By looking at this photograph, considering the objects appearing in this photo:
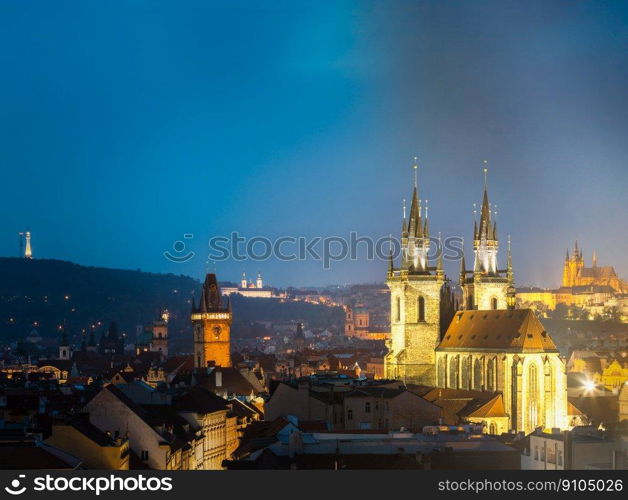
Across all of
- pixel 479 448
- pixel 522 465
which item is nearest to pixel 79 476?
pixel 522 465

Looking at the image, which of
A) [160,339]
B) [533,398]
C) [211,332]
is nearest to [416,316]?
[533,398]

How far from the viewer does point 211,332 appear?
12719 centimetres

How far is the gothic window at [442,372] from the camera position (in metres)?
99.6

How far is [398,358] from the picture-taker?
10238cm

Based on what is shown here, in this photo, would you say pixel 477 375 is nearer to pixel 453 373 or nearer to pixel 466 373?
pixel 466 373

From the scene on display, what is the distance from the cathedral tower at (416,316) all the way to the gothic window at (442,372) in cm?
111

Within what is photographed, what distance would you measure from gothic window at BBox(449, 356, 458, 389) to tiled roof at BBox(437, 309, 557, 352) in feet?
3.07

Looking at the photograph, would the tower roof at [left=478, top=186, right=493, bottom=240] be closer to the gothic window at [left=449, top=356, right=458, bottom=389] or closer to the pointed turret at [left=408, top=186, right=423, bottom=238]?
the pointed turret at [left=408, top=186, right=423, bottom=238]

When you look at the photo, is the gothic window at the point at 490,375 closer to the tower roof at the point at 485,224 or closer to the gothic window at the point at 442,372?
the gothic window at the point at 442,372

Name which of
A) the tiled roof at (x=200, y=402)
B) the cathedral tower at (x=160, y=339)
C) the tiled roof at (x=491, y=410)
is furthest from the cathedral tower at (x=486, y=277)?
the cathedral tower at (x=160, y=339)

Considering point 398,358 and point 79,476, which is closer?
point 79,476

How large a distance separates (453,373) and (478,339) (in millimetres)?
4087

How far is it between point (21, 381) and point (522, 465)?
57.4 m

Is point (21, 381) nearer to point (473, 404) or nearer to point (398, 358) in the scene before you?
point (398, 358)
